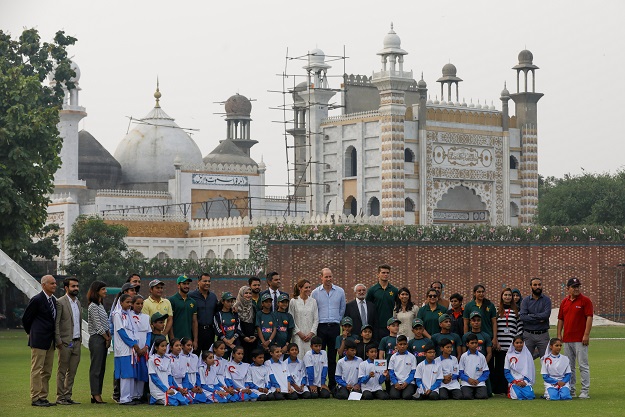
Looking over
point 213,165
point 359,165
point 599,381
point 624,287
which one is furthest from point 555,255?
point 599,381

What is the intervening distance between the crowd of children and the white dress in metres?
0.18

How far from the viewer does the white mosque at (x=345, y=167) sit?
172 ft

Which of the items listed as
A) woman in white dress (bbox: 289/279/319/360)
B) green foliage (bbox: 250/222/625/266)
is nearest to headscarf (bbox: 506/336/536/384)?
woman in white dress (bbox: 289/279/319/360)

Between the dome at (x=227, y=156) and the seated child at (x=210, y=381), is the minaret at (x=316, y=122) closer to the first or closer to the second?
the dome at (x=227, y=156)

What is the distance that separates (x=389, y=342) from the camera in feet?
48.8

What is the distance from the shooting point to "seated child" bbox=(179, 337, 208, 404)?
14211 mm

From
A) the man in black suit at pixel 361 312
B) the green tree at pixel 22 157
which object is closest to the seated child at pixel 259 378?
the man in black suit at pixel 361 312

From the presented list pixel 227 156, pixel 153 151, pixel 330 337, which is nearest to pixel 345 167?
pixel 227 156

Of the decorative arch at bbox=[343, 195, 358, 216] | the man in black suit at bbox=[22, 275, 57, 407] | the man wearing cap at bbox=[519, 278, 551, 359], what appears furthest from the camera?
the decorative arch at bbox=[343, 195, 358, 216]

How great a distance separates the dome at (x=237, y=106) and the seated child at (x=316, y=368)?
53.8 meters

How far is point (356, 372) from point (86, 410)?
3.23m

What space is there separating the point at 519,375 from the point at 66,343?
5.18 meters

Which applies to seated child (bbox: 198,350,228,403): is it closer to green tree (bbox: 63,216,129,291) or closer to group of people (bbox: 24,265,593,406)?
group of people (bbox: 24,265,593,406)

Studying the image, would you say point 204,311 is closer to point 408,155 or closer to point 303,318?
point 303,318
